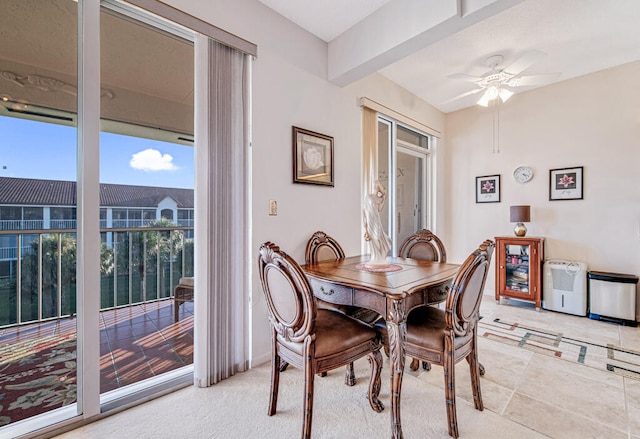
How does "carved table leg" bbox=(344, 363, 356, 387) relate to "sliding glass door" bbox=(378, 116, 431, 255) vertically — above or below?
below

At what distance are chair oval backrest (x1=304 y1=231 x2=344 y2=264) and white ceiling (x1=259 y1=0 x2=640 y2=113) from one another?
1.69 m

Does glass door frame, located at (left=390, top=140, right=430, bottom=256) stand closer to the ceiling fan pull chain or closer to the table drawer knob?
the ceiling fan pull chain

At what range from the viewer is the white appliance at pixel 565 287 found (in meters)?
3.36

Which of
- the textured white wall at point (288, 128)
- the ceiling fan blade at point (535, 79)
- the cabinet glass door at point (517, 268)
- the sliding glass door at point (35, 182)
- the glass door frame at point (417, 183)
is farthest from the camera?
the glass door frame at point (417, 183)

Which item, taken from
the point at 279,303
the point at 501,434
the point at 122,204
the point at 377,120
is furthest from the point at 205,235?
the point at 377,120

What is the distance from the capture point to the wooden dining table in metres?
1.45

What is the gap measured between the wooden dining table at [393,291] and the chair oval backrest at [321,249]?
407 millimetres

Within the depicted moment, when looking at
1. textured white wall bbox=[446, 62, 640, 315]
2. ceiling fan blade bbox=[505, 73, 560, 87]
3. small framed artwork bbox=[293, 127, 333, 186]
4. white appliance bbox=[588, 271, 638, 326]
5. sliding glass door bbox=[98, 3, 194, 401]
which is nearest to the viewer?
sliding glass door bbox=[98, 3, 194, 401]

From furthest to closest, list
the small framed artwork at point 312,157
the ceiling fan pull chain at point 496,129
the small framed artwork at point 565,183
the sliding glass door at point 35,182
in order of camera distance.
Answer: the ceiling fan pull chain at point 496,129 < the small framed artwork at point 565,183 < the small framed artwork at point 312,157 < the sliding glass door at point 35,182

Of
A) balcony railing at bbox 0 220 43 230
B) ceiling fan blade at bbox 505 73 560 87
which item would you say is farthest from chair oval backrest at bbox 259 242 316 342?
ceiling fan blade at bbox 505 73 560 87

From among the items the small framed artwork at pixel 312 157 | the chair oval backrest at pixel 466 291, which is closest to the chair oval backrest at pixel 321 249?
the small framed artwork at pixel 312 157

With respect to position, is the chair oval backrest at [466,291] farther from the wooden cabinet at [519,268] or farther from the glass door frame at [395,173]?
the wooden cabinet at [519,268]

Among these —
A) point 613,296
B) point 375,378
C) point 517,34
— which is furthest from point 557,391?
point 517,34

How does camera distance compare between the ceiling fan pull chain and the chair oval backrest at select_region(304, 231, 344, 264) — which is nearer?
the chair oval backrest at select_region(304, 231, 344, 264)
